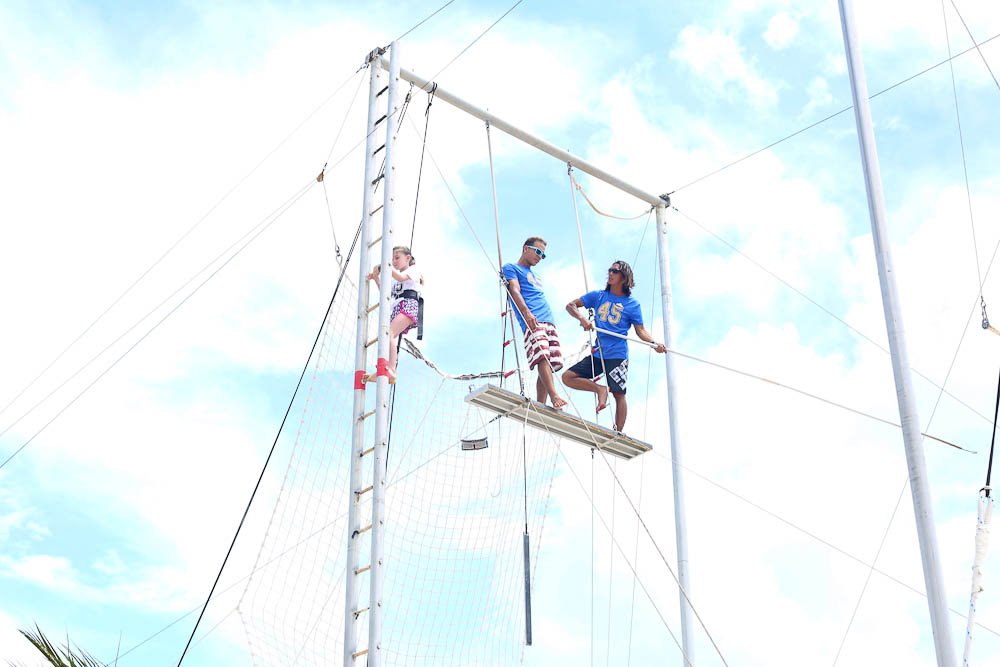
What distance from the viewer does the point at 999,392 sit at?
809 centimetres

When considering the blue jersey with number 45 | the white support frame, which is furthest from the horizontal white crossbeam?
the blue jersey with number 45

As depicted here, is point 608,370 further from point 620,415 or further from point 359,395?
point 359,395

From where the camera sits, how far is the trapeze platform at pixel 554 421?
8.54 meters

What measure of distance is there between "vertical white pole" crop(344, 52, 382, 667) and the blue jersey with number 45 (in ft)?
6.99

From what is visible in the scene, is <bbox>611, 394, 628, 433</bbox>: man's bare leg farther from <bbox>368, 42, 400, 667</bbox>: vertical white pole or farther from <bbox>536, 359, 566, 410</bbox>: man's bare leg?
<bbox>368, 42, 400, 667</bbox>: vertical white pole

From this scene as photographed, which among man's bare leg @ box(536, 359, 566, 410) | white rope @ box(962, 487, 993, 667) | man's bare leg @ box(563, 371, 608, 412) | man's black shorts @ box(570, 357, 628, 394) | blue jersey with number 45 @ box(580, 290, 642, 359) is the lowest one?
white rope @ box(962, 487, 993, 667)

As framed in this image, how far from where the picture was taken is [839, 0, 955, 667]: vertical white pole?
5984 mm

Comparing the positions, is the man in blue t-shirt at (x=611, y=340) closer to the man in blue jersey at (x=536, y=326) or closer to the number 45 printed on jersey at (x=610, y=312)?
the number 45 printed on jersey at (x=610, y=312)

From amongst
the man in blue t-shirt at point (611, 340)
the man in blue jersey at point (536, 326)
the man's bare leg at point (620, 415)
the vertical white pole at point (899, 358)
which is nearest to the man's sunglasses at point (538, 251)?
the man in blue jersey at point (536, 326)

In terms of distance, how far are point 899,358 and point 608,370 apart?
334 cm

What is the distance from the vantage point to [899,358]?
649 centimetres

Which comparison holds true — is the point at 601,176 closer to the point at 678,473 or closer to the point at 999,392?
the point at 678,473

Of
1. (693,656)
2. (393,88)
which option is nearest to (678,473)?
(693,656)

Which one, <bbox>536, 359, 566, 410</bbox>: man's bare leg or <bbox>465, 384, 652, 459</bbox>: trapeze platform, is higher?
<bbox>536, 359, 566, 410</bbox>: man's bare leg
